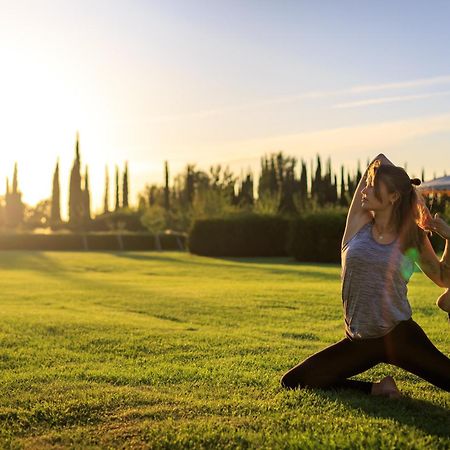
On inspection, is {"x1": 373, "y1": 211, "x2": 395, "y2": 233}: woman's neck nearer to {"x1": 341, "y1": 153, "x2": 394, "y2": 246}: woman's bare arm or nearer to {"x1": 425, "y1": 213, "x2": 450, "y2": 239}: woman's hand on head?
{"x1": 341, "y1": 153, "x2": 394, "y2": 246}: woman's bare arm

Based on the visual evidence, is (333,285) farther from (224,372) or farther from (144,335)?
(224,372)

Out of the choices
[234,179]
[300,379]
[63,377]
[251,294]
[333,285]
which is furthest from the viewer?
[234,179]

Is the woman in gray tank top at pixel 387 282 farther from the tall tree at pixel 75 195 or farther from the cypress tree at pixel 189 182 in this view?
the cypress tree at pixel 189 182

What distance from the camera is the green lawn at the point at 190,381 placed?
399 centimetres

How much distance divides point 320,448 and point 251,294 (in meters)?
10.1

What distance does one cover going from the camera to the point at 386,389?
4.87 metres

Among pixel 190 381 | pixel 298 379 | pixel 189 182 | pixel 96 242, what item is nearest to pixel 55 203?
pixel 189 182

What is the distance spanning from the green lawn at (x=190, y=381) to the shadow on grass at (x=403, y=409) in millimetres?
13

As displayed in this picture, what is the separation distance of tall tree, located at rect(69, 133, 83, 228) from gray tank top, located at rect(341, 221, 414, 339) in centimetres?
5643

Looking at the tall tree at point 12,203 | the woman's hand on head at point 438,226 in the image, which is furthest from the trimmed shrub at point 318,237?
the tall tree at point 12,203

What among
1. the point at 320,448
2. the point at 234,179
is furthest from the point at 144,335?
the point at 234,179

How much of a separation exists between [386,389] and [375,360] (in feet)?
0.87

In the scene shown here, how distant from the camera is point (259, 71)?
17.3 metres

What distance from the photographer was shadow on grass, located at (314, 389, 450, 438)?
4152 mm
